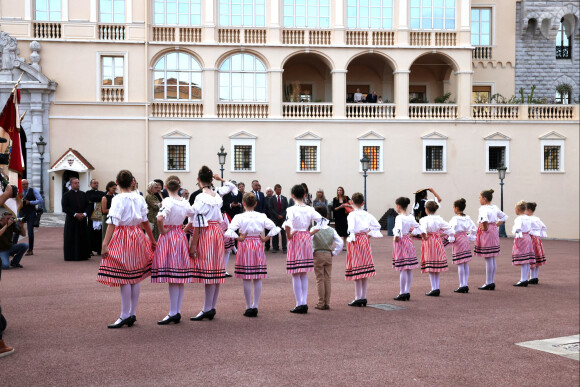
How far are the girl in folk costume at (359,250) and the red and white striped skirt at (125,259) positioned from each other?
3.55m

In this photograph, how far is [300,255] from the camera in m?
10.2

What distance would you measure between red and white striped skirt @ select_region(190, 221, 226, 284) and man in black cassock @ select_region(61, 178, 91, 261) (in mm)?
8431

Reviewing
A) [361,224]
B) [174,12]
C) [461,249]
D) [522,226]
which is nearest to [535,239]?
[522,226]

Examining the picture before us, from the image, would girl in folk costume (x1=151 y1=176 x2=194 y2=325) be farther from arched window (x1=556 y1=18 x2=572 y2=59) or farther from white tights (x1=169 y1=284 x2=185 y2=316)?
arched window (x1=556 y1=18 x2=572 y2=59)

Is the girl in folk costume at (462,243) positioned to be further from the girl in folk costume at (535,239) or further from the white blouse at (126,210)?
the white blouse at (126,210)

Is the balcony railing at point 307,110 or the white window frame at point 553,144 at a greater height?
the balcony railing at point 307,110

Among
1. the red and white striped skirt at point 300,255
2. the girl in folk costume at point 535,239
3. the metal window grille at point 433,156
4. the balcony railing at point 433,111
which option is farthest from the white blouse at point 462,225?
the balcony railing at point 433,111

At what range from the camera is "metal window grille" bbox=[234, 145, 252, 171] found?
34094mm

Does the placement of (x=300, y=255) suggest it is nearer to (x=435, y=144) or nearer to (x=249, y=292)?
(x=249, y=292)

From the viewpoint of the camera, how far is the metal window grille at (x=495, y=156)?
1412 inches

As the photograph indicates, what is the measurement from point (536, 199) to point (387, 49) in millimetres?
11173

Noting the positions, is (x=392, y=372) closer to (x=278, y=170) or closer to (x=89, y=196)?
(x=89, y=196)

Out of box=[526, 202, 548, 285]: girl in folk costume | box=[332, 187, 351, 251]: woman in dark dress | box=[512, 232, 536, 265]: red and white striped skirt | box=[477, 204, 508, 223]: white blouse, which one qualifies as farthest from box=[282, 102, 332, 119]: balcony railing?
box=[477, 204, 508, 223]: white blouse

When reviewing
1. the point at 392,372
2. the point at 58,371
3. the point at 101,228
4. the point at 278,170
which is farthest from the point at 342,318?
the point at 278,170
